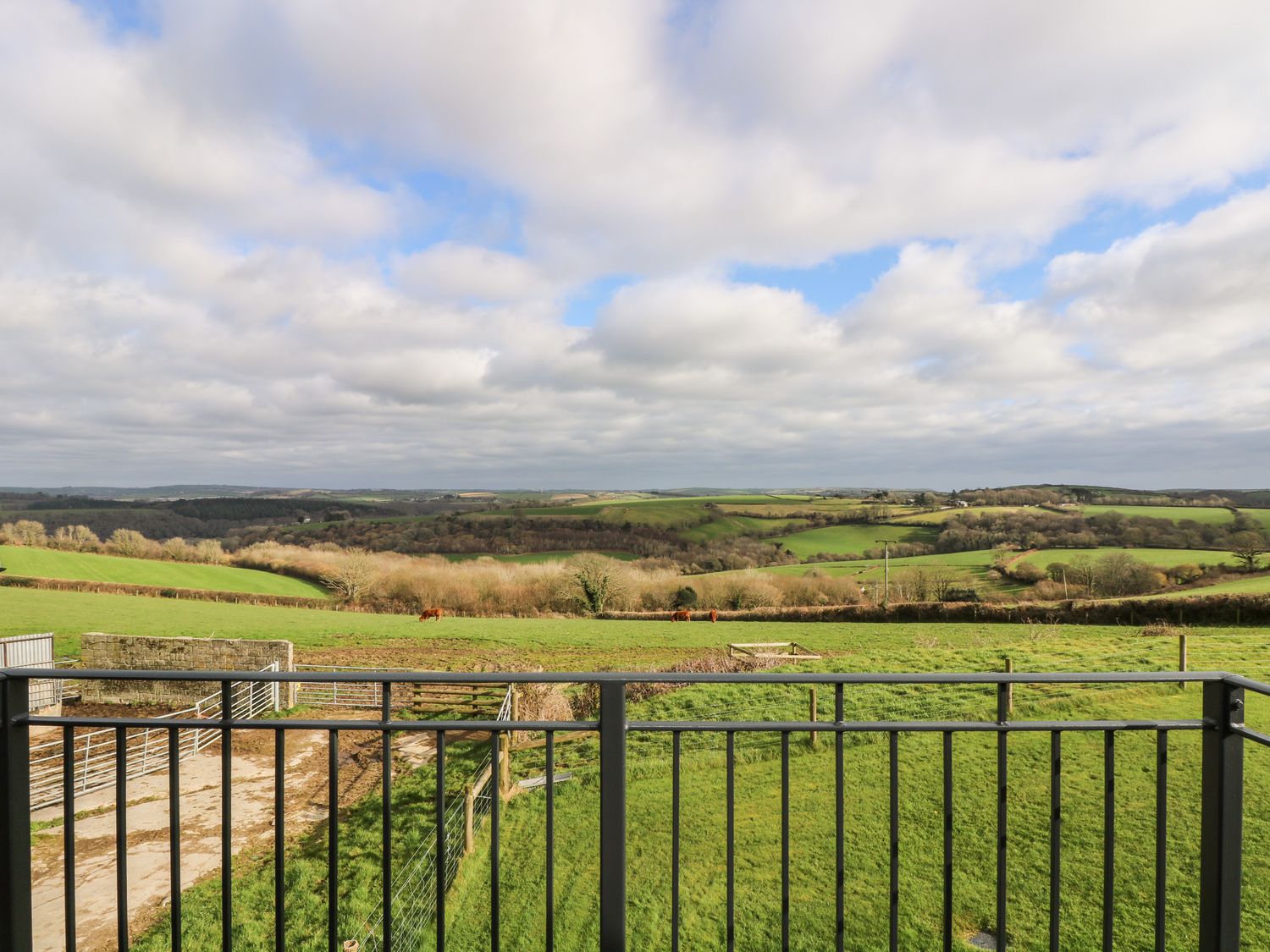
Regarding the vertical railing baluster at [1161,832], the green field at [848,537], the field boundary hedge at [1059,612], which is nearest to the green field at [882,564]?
the green field at [848,537]

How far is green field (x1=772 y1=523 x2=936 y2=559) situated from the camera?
53.9 meters

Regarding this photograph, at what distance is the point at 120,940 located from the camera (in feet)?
6.79

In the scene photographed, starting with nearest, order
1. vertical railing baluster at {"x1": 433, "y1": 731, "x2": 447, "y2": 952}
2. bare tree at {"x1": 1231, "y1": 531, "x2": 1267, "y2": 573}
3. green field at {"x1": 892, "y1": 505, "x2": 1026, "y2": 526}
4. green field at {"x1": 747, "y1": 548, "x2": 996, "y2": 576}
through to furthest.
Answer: vertical railing baluster at {"x1": 433, "y1": 731, "x2": 447, "y2": 952}, bare tree at {"x1": 1231, "y1": 531, "x2": 1267, "y2": 573}, green field at {"x1": 747, "y1": 548, "x2": 996, "y2": 576}, green field at {"x1": 892, "y1": 505, "x2": 1026, "y2": 526}

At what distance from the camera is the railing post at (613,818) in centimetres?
191

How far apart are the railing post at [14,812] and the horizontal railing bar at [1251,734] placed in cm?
382

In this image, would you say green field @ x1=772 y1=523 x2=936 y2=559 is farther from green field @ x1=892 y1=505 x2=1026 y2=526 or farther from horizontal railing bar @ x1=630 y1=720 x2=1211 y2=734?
horizontal railing bar @ x1=630 y1=720 x2=1211 y2=734

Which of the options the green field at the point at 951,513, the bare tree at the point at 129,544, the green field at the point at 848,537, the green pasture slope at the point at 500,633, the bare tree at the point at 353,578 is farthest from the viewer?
the green field at the point at 951,513

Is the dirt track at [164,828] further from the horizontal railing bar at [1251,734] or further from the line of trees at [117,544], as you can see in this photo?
the line of trees at [117,544]

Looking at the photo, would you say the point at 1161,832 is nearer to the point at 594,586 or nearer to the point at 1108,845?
the point at 1108,845

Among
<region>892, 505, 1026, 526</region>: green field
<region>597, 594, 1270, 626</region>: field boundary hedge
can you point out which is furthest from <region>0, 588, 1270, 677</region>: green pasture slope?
<region>892, 505, 1026, 526</region>: green field

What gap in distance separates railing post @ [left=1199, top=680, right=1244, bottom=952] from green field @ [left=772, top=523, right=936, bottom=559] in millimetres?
52716

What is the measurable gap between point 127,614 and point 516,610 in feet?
64.5

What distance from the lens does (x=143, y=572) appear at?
1512 inches

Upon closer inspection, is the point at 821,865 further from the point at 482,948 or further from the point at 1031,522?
the point at 1031,522
